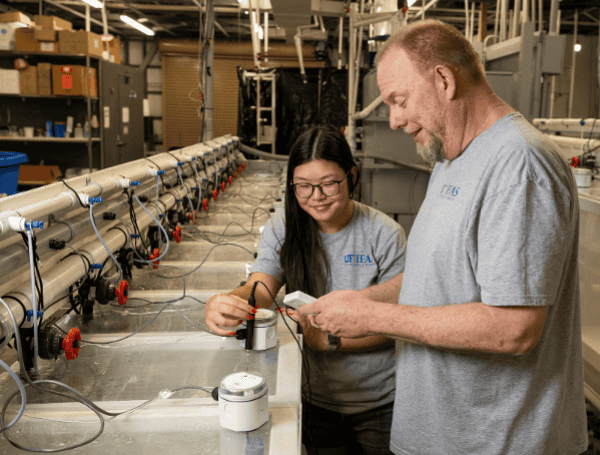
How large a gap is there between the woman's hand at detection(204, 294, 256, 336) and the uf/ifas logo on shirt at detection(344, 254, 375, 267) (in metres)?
0.32

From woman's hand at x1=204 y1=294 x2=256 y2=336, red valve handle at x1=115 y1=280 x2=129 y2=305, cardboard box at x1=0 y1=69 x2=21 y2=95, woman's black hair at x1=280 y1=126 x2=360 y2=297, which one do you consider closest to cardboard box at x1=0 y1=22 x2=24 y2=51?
cardboard box at x1=0 y1=69 x2=21 y2=95

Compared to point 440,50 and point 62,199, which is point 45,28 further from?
point 440,50

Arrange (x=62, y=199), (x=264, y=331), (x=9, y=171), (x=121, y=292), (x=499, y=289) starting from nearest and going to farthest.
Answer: (x=499, y=289), (x=264, y=331), (x=62, y=199), (x=121, y=292), (x=9, y=171)

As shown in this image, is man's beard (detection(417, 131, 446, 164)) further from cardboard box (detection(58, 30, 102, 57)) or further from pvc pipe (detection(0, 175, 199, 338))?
cardboard box (detection(58, 30, 102, 57))

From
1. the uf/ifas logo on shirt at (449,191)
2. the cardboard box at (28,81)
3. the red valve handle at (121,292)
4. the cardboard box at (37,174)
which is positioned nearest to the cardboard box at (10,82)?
the cardboard box at (28,81)

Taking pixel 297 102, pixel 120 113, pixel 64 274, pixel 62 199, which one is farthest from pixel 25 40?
pixel 64 274

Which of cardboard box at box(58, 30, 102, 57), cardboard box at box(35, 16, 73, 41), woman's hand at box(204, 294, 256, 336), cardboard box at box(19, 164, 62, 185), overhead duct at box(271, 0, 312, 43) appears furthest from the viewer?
cardboard box at box(19, 164, 62, 185)

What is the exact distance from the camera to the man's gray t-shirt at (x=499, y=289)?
2.87ft

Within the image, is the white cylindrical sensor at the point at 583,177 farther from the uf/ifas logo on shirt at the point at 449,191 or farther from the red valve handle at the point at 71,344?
the red valve handle at the point at 71,344

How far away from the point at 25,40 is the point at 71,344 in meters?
5.61

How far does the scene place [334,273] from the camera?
1533 millimetres

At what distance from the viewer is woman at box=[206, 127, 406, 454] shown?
1.46m

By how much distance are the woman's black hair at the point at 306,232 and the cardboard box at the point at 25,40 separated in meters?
5.42

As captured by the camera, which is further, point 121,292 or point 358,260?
point 121,292
